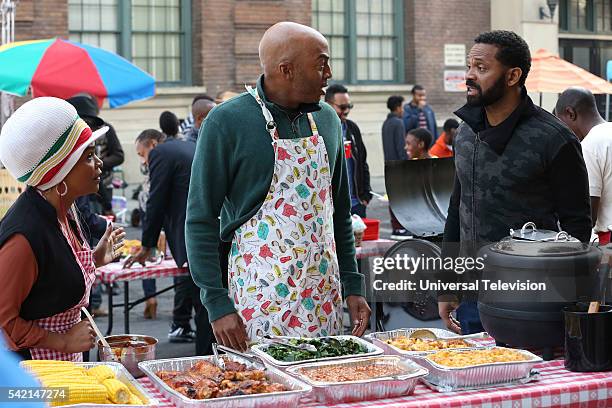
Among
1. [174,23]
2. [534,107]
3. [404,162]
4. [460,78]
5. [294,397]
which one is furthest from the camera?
[460,78]

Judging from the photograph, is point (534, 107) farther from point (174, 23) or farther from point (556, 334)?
point (174, 23)

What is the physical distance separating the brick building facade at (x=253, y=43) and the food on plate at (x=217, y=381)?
1475 cm

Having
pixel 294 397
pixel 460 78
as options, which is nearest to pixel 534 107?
pixel 294 397

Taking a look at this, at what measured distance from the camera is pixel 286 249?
3775mm

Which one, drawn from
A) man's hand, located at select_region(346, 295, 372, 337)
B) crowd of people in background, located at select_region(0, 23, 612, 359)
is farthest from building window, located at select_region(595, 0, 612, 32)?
man's hand, located at select_region(346, 295, 372, 337)

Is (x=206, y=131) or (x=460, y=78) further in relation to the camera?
(x=460, y=78)

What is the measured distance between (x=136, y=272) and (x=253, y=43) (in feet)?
42.5

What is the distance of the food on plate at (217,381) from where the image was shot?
2.95 m

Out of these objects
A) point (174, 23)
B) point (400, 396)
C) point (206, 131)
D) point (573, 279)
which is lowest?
point (400, 396)

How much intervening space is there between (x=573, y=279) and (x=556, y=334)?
0.20 m

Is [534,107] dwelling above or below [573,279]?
above

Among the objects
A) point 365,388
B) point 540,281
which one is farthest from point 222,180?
point 540,281

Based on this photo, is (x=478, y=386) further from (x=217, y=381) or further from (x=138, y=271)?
(x=138, y=271)

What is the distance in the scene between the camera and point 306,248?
12.5 feet
